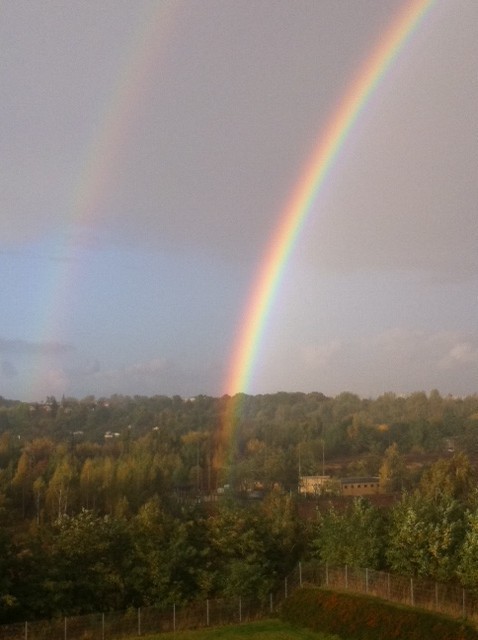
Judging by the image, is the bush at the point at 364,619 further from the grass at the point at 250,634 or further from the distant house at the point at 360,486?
the distant house at the point at 360,486

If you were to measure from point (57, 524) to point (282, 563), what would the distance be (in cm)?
744

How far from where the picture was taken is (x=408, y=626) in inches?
696

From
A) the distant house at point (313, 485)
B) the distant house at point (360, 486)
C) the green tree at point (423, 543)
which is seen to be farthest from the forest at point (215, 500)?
the distant house at point (313, 485)

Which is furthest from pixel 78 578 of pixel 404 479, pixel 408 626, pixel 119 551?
pixel 404 479

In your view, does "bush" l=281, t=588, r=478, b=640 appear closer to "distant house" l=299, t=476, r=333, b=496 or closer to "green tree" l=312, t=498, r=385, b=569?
"green tree" l=312, t=498, r=385, b=569

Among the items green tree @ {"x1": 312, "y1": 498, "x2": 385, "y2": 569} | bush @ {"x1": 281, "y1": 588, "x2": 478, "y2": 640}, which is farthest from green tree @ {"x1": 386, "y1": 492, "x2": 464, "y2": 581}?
bush @ {"x1": 281, "y1": 588, "x2": 478, "y2": 640}

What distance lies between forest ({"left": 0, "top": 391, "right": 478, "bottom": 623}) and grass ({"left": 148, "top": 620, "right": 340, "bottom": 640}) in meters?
1.66

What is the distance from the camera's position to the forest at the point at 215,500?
21.1 metres

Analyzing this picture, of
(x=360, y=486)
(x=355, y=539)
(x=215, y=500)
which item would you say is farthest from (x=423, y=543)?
(x=360, y=486)

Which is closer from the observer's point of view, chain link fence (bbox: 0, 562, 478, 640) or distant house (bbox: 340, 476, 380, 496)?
chain link fence (bbox: 0, 562, 478, 640)

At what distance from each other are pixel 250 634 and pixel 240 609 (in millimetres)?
2020

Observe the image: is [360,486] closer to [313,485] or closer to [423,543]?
A: [313,485]

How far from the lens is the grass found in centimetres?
1894

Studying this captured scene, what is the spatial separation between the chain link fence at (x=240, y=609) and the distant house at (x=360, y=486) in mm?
38794
